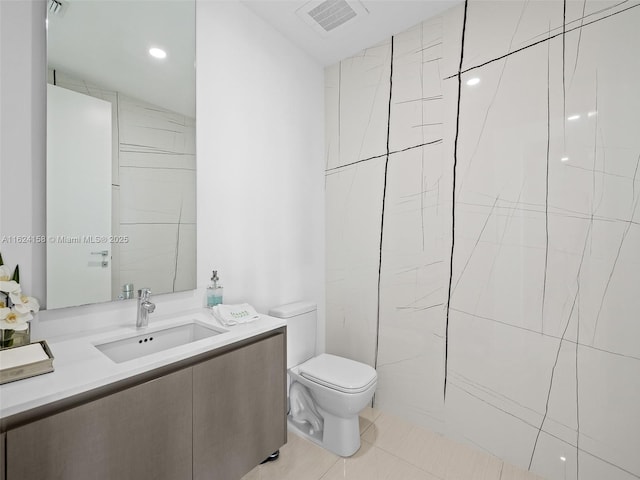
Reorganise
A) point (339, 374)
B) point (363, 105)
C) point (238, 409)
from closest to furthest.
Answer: point (238, 409) < point (339, 374) < point (363, 105)

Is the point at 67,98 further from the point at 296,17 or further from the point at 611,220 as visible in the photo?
the point at 611,220

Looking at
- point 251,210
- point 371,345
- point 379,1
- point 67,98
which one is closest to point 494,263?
point 371,345

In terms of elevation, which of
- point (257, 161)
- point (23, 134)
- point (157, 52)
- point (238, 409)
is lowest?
point (238, 409)

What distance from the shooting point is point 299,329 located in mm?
2055

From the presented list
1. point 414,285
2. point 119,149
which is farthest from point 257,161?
point 414,285

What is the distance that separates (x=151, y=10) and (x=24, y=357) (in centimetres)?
157

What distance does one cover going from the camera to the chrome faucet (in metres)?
1.36

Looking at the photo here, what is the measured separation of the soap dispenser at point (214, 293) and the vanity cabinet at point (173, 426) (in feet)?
1.29

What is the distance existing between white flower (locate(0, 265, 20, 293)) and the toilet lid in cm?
140

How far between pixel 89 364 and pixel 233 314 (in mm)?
605

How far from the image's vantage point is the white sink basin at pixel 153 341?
49.7 inches

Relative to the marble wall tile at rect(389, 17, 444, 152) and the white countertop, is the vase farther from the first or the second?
the marble wall tile at rect(389, 17, 444, 152)

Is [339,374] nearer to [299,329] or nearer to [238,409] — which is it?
[299,329]

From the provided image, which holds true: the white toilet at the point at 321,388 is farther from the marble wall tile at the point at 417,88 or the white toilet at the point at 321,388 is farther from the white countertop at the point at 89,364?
the marble wall tile at the point at 417,88
